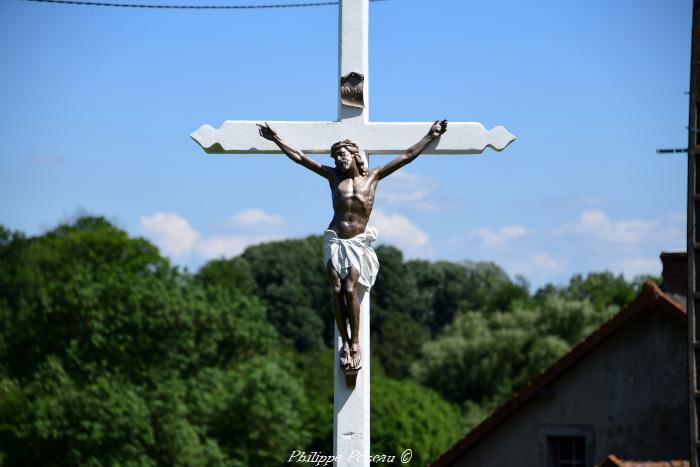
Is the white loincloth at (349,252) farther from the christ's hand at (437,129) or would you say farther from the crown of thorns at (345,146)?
the christ's hand at (437,129)

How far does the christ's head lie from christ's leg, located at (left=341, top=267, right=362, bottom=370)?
68cm

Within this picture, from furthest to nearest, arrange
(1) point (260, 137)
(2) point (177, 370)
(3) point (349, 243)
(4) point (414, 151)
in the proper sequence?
(2) point (177, 370), (1) point (260, 137), (4) point (414, 151), (3) point (349, 243)

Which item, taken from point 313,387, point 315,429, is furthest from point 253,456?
point 313,387

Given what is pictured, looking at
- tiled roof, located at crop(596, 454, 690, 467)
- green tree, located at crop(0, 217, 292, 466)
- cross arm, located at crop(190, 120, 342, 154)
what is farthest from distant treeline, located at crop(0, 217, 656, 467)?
cross arm, located at crop(190, 120, 342, 154)

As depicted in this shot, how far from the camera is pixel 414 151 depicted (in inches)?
388

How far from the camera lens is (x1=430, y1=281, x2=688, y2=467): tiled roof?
21.1m

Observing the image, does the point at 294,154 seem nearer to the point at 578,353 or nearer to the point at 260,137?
the point at 260,137

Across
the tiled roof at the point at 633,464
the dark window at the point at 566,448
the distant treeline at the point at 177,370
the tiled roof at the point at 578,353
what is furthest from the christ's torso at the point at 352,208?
the distant treeline at the point at 177,370

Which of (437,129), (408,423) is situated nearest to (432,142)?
(437,129)

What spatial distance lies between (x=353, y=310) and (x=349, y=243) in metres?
0.43

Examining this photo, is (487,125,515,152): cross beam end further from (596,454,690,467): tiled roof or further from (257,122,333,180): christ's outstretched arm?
(596,454,690,467): tiled roof

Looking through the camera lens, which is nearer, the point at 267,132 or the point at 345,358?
the point at 345,358

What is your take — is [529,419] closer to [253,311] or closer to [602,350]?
[602,350]

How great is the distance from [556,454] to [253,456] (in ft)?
70.3
